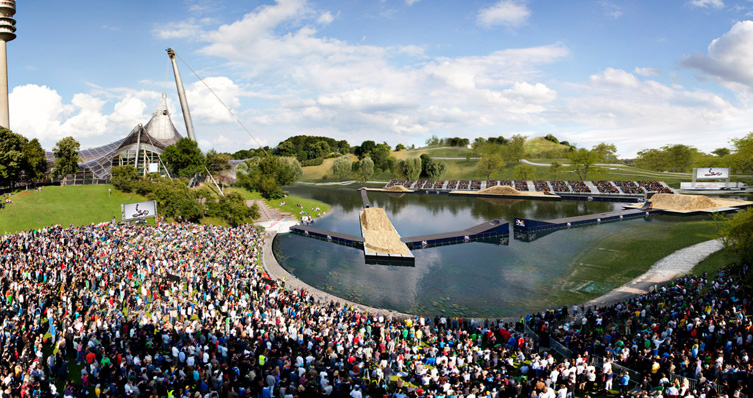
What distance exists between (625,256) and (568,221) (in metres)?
17.7

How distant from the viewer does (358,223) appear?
64188mm

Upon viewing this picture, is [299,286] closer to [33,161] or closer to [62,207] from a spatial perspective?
[62,207]

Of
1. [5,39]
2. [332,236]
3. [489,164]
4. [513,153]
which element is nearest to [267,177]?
[332,236]

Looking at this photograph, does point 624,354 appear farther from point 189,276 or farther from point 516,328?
point 189,276

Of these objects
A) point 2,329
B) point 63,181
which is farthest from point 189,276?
point 63,181

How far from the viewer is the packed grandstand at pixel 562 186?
9594 centimetres

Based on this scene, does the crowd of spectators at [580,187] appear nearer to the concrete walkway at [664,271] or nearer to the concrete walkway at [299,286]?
the concrete walkway at [664,271]

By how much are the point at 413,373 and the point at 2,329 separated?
18.0 m

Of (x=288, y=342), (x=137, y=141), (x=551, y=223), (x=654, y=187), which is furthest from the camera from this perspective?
(x=654, y=187)

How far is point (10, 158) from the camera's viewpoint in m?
53.0

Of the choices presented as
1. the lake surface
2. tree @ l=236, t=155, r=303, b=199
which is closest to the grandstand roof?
tree @ l=236, t=155, r=303, b=199

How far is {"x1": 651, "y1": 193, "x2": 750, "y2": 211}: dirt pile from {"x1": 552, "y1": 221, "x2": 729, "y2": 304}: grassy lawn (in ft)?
37.6

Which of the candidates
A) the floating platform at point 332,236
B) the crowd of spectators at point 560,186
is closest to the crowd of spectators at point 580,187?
the crowd of spectators at point 560,186

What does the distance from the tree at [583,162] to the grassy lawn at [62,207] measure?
113693 millimetres
